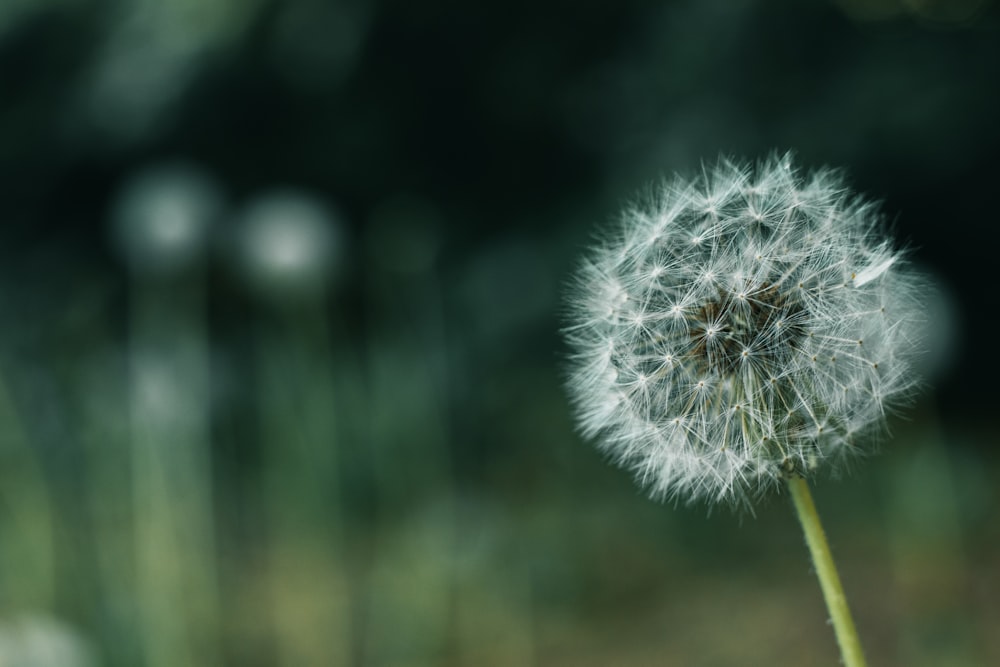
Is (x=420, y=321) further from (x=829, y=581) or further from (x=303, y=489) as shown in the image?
(x=829, y=581)

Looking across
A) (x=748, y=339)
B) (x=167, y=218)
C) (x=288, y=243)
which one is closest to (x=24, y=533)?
(x=167, y=218)

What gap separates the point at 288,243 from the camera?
3510mm

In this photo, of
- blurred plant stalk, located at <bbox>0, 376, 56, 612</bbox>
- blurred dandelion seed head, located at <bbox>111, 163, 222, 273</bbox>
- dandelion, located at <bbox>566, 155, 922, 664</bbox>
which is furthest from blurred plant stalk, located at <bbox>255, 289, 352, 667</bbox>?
dandelion, located at <bbox>566, 155, 922, 664</bbox>

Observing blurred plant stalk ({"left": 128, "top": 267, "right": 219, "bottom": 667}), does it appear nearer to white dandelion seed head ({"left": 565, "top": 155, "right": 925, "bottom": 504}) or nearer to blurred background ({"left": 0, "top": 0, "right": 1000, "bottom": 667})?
blurred background ({"left": 0, "top": 0, "right": 1000, "bottom": 667})

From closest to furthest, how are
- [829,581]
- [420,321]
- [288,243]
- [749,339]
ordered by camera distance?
[829,581] → [749,339] → [288,243] → [420,321]

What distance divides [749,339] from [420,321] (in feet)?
10.6

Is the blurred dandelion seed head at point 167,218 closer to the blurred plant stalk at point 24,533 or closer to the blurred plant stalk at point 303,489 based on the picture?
the blurred plant stalk at point 303,489

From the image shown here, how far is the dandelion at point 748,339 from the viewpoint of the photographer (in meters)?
1.16

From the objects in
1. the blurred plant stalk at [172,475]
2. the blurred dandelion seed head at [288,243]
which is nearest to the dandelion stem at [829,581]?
the blurred plant stalk at [172,475]

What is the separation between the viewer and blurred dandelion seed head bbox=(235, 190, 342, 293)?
3521 mm

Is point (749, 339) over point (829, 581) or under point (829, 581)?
over

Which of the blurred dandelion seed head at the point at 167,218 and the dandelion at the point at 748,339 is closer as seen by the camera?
the dandelion at the point at 748,339

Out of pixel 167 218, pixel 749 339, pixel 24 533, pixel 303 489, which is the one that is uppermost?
pixel 167 218

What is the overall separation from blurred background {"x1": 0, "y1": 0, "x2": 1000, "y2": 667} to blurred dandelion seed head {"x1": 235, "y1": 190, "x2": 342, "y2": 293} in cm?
2
